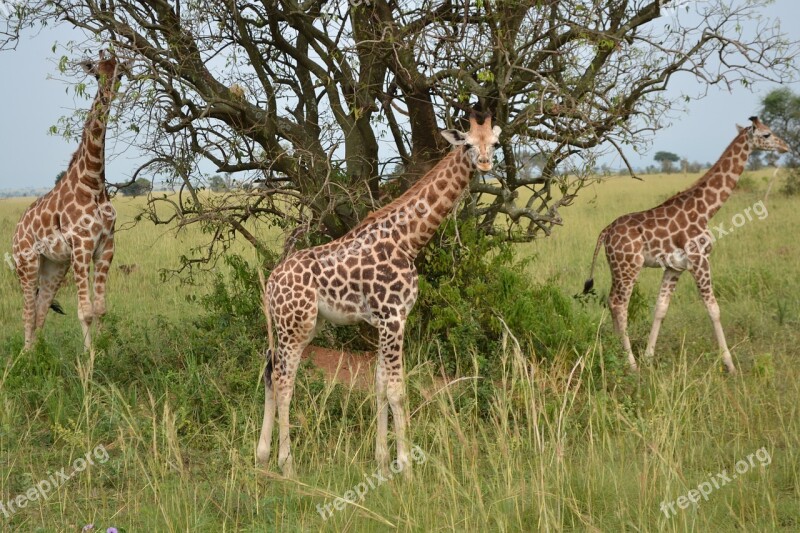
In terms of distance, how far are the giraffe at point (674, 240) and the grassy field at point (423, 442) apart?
0.50m

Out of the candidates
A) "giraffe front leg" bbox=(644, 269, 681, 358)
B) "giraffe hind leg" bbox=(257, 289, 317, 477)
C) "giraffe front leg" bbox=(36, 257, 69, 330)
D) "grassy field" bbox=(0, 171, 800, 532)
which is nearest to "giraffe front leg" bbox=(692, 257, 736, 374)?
"giraffe front leg" bbox=(644, 269, 681, 358)

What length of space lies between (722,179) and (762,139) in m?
0.60

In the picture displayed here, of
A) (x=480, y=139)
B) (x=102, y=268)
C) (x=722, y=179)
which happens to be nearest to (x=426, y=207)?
(x=480, y=139)

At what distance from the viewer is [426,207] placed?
603 cm

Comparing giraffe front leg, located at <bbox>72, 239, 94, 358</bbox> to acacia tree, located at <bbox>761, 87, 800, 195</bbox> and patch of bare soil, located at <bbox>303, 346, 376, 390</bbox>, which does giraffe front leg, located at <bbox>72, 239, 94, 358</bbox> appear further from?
acacia tree, located at <bbox>761, 87, 800, 195</bbox>

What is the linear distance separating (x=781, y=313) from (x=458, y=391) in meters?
5.48

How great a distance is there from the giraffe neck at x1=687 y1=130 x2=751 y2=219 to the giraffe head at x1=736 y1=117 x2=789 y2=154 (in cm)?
6

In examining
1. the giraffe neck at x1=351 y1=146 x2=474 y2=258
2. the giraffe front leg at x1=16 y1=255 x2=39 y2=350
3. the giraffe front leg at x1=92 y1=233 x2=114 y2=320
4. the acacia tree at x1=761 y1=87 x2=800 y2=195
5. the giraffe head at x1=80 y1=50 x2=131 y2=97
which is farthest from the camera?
the acacia tree at x1=761 y1=87 x2=800 y2=195

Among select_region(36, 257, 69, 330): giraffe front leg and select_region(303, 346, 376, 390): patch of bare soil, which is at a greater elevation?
select_region(36, 257, 69, 330): giraffe front leg

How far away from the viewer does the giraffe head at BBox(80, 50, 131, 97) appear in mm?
6934

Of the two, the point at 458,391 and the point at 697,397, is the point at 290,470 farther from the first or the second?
the point at 697,397

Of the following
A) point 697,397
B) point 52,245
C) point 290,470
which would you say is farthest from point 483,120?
point 52,245

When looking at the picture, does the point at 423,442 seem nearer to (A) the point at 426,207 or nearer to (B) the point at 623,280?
(A) the point at 426,207

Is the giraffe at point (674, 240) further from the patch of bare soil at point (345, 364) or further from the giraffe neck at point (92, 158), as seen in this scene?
the giraffe neck at point (92, 158)
